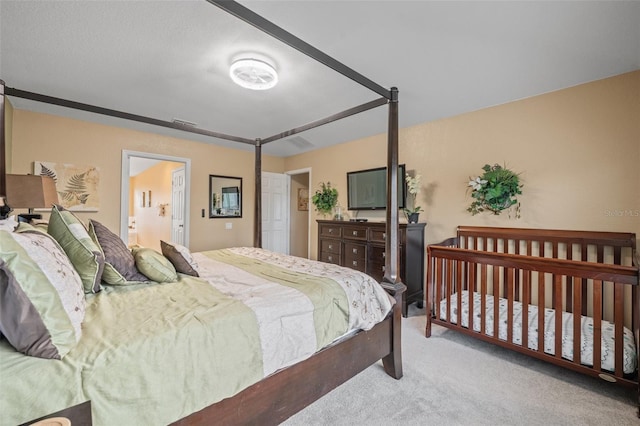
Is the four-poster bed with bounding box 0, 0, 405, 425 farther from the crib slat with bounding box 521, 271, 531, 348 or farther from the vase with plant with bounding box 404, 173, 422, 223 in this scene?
the vase with plant with bounding box 404, 173, 422, 223

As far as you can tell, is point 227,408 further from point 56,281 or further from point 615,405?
point 615,405

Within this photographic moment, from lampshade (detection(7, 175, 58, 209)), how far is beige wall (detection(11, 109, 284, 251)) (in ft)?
3.13

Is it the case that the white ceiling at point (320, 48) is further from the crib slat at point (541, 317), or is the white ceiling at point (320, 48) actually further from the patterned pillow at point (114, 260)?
the crib slat at point (541, 317)

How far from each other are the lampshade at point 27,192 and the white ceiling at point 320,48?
98cm

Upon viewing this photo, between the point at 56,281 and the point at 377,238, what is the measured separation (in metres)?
3.05

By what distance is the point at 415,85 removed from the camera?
2615 mm

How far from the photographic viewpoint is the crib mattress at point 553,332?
1809 mm

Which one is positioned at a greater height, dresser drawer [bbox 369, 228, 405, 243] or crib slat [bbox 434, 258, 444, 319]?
dresser drawer [bbox 369, 228, 405, 243]

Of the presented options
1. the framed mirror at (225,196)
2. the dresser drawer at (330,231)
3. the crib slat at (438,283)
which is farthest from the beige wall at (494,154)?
the crib slat at (438,283)

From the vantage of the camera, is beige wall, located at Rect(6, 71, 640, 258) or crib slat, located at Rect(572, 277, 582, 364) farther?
beige wall, located at Rect(6, 71, 640, 258)

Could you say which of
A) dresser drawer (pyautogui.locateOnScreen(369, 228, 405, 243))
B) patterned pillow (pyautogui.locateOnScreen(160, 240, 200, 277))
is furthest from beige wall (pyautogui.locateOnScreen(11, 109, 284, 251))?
dresser drawer (pyautogui.locateOnScreen(369, 228, 405, 243))

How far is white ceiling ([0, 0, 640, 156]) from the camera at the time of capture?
5.47 ft

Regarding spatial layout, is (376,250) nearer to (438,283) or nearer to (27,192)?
(438,283)

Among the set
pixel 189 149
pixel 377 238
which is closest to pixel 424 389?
pixel 377 238
